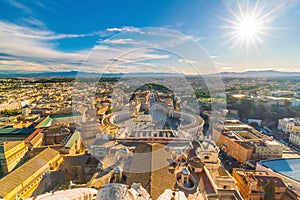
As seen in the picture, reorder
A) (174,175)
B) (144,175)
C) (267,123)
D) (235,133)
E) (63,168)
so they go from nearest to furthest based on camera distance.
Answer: (144,175)
(174,175)
(63,168)
(235,133)
(267,123)

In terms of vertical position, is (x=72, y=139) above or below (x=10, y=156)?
above

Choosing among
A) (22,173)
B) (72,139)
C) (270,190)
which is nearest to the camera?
(22,173)

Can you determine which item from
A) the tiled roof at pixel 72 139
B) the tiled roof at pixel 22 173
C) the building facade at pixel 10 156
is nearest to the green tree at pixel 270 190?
the tiled roof at pixel 22 173

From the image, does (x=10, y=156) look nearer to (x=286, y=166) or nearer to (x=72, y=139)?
(x=72, y=139)

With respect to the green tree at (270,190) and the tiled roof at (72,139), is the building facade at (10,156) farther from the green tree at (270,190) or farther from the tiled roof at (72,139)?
the green tree at (270,190)

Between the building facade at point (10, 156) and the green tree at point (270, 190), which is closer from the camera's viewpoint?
the green tree at point (270, 190)

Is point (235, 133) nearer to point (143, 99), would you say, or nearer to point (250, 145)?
point (250, 145)

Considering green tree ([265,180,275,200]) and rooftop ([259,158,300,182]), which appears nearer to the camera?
green tree ([265,180,275,200])

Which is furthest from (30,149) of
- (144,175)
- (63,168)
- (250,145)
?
(250,145)

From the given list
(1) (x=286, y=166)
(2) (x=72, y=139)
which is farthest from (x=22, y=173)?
(1) (x=286, y=166)

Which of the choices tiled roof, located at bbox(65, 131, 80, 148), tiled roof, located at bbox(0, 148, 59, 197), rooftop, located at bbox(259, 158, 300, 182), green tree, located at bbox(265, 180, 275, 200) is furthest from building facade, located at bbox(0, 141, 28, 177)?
rooftop, located at bbox(259, 158, 300, 182)

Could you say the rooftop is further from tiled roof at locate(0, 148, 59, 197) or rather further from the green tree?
tiled roof at locate(0, 148, 59, 197)
